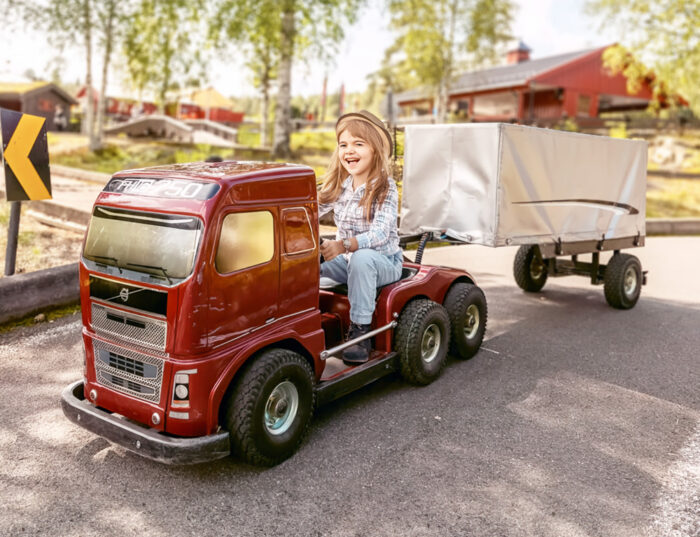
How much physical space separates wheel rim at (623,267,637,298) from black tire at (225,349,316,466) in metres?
5.59

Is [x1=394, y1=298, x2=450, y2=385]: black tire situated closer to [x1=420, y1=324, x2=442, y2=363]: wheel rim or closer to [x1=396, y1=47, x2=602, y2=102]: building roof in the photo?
[x1=420, y1=324, x2=442, y2=363]: wheel rim

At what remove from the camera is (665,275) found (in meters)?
10.6

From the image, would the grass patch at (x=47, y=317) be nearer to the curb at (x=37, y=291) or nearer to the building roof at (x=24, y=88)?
the curb at (x=37, y=291)

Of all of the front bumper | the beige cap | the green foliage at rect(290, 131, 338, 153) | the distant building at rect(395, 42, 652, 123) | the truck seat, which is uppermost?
the distant building at rect(395, 42, 652, 123)

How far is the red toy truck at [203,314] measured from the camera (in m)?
3.54

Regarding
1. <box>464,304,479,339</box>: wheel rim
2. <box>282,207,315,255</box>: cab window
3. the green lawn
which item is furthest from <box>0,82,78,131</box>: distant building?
<box>282,207,315,255</box>: cab window

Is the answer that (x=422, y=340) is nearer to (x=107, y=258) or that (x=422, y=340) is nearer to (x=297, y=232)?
(x=297, y=232)

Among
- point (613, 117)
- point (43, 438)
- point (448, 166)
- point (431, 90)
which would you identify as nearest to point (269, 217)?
point (43, 438)

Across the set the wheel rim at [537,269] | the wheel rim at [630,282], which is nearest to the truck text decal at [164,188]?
the wheel rim at [537,269]

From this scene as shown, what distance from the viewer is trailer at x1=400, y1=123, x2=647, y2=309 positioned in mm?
6246

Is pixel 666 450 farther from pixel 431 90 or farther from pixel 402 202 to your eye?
pixel 431 90

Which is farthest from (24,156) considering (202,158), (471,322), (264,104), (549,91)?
(549,91)

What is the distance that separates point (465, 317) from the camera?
580 cm

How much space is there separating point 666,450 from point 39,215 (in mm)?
10363
